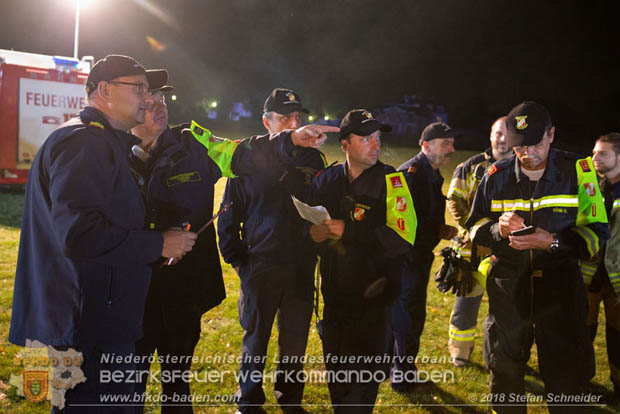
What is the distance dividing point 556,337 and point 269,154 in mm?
2594

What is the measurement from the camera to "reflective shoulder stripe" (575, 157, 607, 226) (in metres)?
3.27

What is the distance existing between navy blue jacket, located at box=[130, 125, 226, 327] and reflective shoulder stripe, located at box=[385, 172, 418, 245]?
137 centimetres

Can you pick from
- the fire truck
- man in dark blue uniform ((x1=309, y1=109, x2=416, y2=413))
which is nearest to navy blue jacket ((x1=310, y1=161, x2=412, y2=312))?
man in dark blue uniform ((x1=309, y1=109, x2=416, y2=413))

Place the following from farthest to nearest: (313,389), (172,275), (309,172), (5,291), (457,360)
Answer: (5,291)
(457,360)
(313,389)
(309,172)
(172,275)

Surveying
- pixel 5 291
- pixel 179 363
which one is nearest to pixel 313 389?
pixel 179 363

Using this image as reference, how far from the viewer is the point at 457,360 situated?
497 centimetres

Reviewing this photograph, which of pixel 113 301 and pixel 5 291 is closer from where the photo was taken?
pixel 113 301

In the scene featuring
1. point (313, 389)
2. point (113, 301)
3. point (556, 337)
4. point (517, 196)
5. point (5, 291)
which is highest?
point (517, 196)

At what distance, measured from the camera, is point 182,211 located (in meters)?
2.94

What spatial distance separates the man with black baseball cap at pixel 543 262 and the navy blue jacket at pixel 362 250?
896 millimetres

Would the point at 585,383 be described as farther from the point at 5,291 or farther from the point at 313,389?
the point at 5,291

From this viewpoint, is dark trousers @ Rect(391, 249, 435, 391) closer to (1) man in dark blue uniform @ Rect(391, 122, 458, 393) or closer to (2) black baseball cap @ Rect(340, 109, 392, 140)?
(1) man in dark blue uniform @ Rect(391, 122, 458, 393)

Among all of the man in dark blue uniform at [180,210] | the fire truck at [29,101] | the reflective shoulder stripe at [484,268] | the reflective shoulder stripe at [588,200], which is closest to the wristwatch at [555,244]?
the reflective shoulder stripe at [588,200]

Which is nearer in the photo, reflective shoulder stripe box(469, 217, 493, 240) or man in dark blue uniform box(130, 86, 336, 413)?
man in dark blue uniform box(130, 86, 336, 413)
